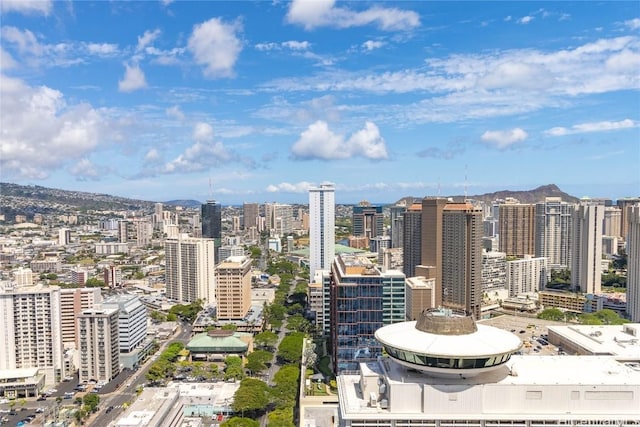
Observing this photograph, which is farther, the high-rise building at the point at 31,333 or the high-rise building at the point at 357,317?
the high-rise building at the point at 31,333

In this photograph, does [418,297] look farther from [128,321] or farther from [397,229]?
[397,229]

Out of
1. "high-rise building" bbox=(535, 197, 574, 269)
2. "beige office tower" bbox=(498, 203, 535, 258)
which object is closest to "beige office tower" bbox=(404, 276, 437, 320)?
"high-rise building" bbox=(535, 197, 574, 269)

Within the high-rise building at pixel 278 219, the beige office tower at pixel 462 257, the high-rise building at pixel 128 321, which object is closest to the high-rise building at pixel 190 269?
the high-rise building at pixel 128 321

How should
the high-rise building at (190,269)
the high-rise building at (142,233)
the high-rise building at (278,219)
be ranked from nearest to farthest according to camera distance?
the high-rise building at (190,269) < the high-rise building at (142,233) < the high-rise building at (278,219)

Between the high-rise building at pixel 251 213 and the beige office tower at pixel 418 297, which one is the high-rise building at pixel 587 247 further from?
the high-rise building at pixel 251 213

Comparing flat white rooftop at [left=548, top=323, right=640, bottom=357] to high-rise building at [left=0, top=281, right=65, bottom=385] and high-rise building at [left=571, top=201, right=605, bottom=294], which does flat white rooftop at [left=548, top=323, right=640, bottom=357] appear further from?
high-rise building at [left=0, top=281, right=65, bottom=385]

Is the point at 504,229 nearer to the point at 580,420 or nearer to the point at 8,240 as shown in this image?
the point at 580,420

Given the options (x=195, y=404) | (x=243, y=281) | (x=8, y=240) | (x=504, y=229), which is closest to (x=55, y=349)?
(x=195, y=404)

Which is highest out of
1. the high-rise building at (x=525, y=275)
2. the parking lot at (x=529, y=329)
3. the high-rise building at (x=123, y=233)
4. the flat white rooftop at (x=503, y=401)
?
the flat white rooftop at (x=503, y=401)
